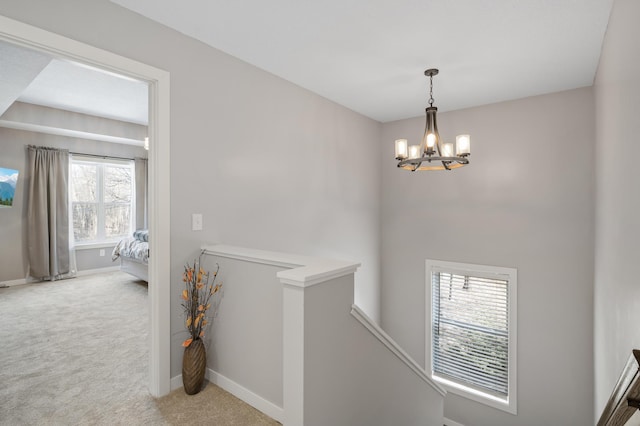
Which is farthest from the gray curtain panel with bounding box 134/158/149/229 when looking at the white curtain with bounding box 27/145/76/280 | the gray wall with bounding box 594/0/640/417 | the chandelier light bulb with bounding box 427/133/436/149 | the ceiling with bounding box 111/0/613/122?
the gray wall with bounding box 594/0/640/417

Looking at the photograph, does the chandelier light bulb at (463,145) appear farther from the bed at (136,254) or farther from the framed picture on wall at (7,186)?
the framed picture on wall at (7,186)

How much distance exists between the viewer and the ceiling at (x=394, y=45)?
2.09 metres

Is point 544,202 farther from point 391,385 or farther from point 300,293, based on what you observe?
point 300,293

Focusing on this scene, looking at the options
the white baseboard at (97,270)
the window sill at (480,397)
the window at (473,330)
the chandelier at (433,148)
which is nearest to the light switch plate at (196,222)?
the chandelier at (433,148)

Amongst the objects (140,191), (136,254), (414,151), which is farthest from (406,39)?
(140,191)

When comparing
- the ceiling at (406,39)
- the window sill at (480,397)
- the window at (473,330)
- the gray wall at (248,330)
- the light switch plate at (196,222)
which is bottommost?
the window sill at (480,397)

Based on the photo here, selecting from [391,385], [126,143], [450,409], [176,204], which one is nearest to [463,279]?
[450,409]

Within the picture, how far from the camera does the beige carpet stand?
1921mm

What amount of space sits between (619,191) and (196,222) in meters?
2.77

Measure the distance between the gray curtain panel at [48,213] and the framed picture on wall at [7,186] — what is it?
21cm

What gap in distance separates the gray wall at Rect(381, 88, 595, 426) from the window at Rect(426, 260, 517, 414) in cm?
10

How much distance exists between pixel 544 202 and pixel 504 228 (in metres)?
0.50

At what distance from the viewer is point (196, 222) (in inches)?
95.1

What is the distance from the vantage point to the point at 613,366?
200 centimetres
